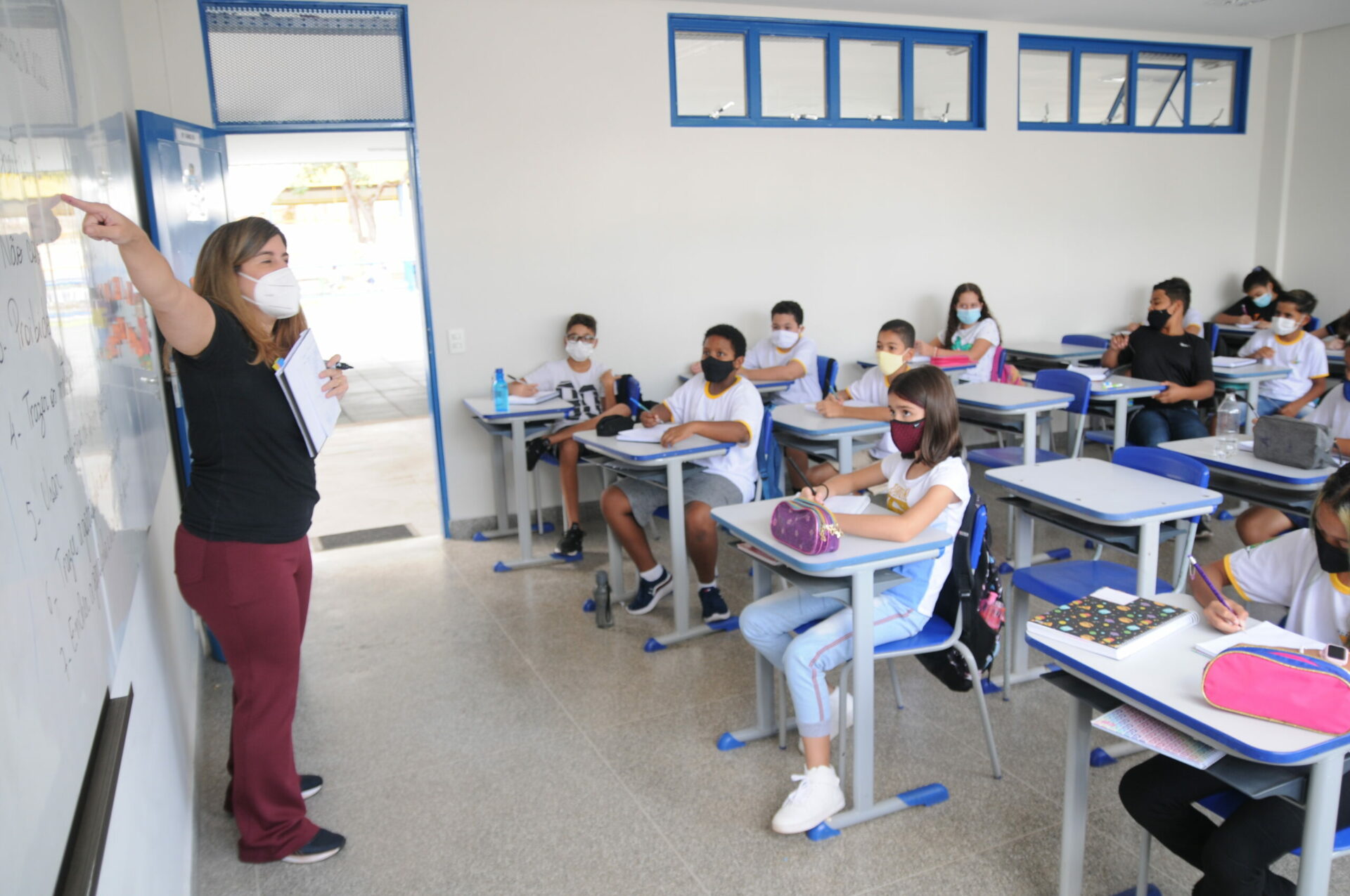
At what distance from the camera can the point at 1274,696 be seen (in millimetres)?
1697

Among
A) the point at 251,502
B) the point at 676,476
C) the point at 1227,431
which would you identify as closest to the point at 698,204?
the point at 676,476

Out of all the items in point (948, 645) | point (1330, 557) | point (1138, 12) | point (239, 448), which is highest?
point (1138, 12)

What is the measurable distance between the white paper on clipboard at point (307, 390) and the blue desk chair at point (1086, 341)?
5.85m

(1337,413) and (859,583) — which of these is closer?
(859,583)

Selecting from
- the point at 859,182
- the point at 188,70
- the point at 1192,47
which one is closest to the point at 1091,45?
the point at 1192,47

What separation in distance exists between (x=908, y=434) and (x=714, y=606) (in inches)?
61.5

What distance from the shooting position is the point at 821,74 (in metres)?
6.43

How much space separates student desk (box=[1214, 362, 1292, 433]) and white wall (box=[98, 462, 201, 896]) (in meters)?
5.44

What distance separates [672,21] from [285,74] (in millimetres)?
2287

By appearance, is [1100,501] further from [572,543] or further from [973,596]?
[572,543]

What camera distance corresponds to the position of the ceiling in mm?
6227

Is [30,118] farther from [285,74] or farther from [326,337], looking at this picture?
[326,337]

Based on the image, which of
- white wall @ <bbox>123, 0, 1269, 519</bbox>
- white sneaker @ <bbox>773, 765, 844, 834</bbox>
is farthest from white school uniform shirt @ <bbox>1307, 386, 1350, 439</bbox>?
white wall @ <bbox>123, 0, 1269, 519</bbox>

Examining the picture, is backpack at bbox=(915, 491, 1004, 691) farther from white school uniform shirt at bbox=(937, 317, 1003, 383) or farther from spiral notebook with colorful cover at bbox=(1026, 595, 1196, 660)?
white school uniform shirt at bbox=(937, 317, 1003, 383)
